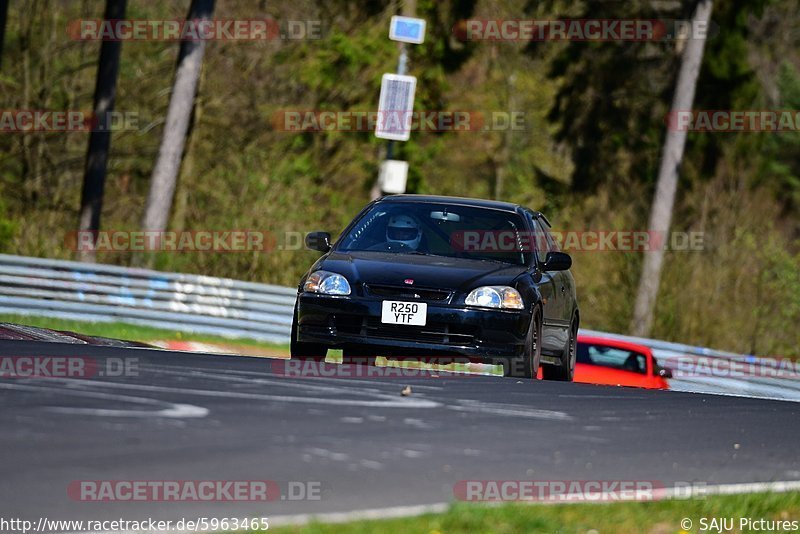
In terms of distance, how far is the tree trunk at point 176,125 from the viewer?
28344mm

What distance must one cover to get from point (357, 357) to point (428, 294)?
3.03 feet

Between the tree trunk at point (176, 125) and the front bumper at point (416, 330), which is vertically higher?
the tree trunk at point (176, 125)

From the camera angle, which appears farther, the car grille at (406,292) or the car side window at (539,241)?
the car side window at (539,241)

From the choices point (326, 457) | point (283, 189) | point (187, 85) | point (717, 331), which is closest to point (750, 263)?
point (717, 331)

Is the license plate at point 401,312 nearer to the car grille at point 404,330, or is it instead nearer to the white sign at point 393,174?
the car grille at point 404,330

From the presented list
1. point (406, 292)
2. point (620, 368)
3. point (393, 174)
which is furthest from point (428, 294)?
point (393, 174)

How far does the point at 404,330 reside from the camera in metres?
12.2

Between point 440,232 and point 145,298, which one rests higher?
point 440,232

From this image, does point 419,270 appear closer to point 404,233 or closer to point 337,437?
point 404,233

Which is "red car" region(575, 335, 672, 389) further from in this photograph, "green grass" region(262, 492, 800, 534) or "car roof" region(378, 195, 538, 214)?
"green grass" region(262, 492, 800, 534)

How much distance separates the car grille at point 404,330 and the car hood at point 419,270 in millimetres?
304

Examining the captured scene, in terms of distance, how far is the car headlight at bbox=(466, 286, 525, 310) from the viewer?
484 inches

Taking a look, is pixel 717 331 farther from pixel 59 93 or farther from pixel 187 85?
pixel 59 93

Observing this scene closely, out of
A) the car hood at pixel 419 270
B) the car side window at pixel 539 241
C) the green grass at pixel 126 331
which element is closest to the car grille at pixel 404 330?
the car hood at pixel 419 270
